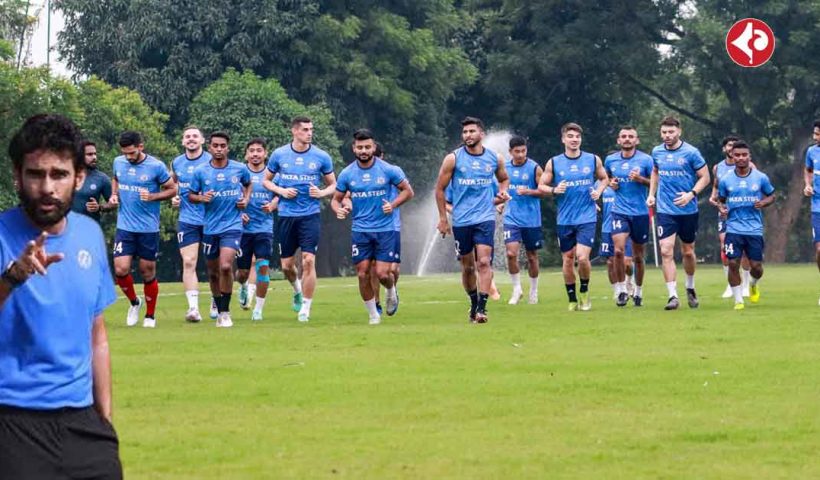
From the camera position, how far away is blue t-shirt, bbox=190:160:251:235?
2309 cm

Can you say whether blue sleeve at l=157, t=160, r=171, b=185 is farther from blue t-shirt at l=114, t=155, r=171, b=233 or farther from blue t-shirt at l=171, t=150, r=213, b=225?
blue t-shirt at l=171, t=150, r=213, b=225

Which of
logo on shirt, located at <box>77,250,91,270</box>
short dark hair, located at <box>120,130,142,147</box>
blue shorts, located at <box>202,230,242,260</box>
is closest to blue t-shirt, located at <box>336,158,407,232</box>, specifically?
blue shorts, located at <box>202,230,242,260</box>

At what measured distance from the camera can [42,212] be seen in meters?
6.66

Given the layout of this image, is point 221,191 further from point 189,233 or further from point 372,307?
point 372,307

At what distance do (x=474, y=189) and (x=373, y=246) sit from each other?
60.9 inches

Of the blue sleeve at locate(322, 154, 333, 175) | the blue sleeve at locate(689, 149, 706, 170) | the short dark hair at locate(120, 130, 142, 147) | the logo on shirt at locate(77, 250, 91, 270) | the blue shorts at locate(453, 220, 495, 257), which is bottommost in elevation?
the logo on shirt at locate(77, 250, 91, 270)

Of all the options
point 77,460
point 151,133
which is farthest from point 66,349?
point 151,133

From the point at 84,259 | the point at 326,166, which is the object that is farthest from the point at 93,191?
the point at 84,259

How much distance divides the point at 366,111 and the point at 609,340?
46817 mm

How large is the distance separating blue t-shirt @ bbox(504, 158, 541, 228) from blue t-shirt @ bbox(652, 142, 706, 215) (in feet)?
12.9

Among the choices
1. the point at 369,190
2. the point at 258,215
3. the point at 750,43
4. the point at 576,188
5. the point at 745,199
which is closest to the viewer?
the point at 369,190

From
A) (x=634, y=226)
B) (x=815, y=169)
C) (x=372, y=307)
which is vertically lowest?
(x=372, y=307)

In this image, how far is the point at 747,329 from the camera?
2047 cm

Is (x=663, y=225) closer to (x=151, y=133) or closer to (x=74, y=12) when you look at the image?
(x=151, y=133)
